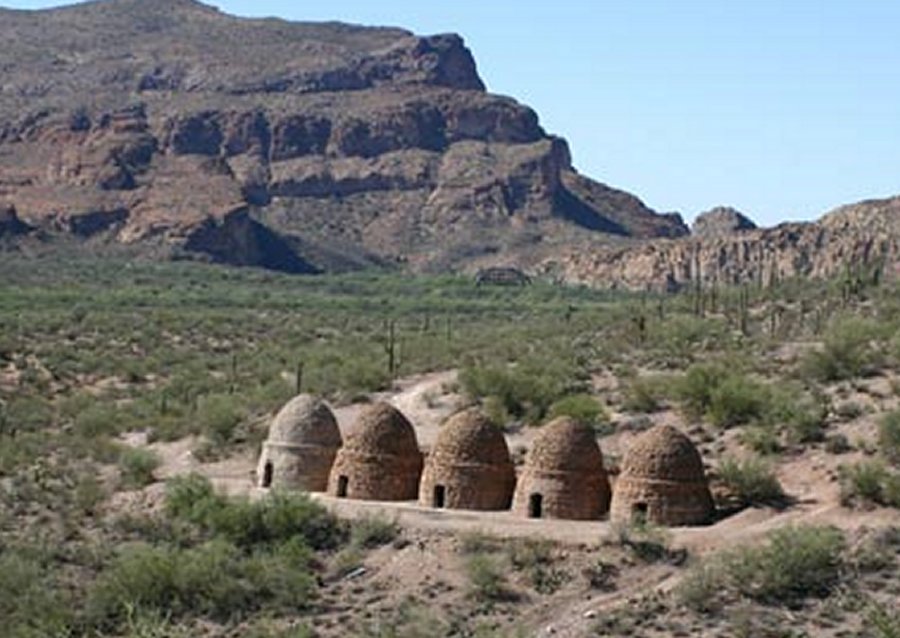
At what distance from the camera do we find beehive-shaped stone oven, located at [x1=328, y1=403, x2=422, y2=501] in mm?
35781

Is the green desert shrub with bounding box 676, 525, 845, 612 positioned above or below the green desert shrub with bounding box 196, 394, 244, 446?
below

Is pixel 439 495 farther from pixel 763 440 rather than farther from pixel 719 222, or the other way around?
pixel 719 222

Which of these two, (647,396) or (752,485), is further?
(647,396)

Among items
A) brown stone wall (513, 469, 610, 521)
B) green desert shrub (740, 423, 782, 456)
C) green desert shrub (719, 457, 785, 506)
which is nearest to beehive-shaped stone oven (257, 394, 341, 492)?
brown stone wall (513, 469, 610, 521)

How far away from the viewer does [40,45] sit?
7387 inches

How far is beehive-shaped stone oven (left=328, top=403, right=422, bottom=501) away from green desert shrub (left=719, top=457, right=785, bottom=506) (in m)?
6.03

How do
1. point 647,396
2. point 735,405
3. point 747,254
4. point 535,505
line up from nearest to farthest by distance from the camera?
1. point 535,505
2. point 735,405
3. point 647,396
4. point 747,254

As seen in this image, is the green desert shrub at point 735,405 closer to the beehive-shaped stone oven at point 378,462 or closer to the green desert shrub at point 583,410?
the green desert shrub at point 583,410

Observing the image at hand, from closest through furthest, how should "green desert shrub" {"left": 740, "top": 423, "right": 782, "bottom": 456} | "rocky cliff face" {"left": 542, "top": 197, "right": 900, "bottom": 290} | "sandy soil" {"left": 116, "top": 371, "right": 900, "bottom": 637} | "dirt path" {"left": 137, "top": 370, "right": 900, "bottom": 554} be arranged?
"sandy soil" {"left": 116, "top": 371, "right": 900, "bottom": 637} → "dirt path" {"left": 137, "top": 370, "right": 900, "bottom": 554} → "green desert shrub" {"left": 740, "top": 423, "right": 782, "bottom": 456} → "rocky cliff face" {"left": 542, "top": 197, "right": 900, "bottom": 290}

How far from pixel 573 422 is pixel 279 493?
5563mm

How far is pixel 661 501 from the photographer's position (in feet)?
108

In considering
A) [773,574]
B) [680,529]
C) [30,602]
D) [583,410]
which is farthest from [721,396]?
[30,602]

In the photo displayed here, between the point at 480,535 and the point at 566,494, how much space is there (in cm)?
268

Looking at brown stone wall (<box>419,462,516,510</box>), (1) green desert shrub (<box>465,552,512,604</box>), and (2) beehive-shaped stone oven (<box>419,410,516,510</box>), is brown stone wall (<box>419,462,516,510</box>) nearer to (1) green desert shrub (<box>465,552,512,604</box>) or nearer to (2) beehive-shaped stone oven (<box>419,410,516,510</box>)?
(2) beehive-shaped stone oven (<box>419,410,516,510</box>)
